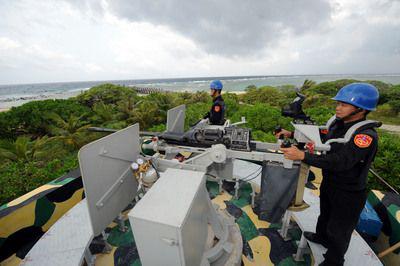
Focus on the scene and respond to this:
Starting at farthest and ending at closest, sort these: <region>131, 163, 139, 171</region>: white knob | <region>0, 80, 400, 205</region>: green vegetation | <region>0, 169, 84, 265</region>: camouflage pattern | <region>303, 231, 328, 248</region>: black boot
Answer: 1. <region>0, 80, 400, 205</region>: green vegetation
2. <region>0, 169, 84, 265</region>: camouflage pattern
3. <region>303, 231, 328, 248</region>: black boot
4. <region>131, 163, 139, 171</region>: white knob

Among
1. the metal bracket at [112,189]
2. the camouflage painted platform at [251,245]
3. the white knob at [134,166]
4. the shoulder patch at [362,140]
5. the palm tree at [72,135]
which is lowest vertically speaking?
the camouflage painted platform at [251,245]

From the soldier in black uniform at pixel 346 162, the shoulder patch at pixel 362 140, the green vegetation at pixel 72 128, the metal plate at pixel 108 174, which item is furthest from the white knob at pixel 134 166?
the green vegetation at pixel 72 128

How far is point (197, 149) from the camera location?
288 cm

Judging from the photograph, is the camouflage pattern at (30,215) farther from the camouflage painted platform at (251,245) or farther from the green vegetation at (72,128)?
the green vegetation at (72,128)

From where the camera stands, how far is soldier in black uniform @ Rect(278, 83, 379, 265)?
6.40ft

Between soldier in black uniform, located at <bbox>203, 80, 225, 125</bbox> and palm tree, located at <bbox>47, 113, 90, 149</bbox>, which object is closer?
soldier in black uniform, located at <bbox>203, 80, 225, 125</bbox>

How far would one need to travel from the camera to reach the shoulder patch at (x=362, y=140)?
1.91 m

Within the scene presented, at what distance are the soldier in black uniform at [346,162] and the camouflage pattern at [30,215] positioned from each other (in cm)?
394

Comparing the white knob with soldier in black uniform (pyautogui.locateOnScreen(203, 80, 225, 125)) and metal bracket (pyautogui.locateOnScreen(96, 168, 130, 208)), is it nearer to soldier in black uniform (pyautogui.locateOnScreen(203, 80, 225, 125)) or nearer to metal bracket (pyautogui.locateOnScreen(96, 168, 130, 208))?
Answer: metal bracket (pyautogui.locateOnScreen(96, 168, 130, 208))

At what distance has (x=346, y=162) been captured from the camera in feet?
6.39

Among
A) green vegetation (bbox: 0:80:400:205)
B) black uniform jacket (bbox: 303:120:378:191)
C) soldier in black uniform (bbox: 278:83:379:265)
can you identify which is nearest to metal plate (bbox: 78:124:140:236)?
soldier in black uniform (bbox: 278:83:379:265)

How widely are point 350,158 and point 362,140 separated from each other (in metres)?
0.22

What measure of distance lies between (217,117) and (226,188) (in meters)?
1.81

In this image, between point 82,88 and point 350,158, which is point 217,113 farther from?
point 82,88
